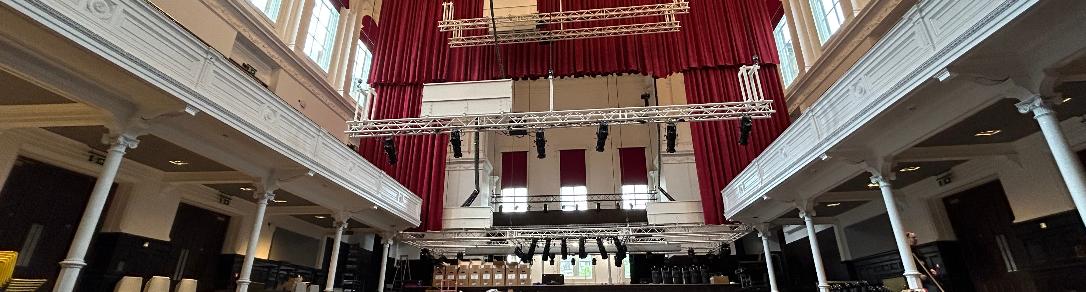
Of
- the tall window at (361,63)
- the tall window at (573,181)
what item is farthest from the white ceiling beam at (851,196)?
the tall window at (361,63)

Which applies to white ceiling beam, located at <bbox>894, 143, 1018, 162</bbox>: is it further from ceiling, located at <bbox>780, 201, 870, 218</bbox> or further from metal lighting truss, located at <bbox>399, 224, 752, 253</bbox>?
metal lighting truss, located at <bbox>399, 224, 752, 253</bbox>

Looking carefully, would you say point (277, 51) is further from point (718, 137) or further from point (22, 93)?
point (718, 137)

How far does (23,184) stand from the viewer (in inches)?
289

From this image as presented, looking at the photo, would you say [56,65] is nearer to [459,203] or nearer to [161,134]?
[161,134]

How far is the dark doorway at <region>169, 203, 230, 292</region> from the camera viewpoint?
33.2 feet

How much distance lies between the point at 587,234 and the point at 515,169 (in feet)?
30.4

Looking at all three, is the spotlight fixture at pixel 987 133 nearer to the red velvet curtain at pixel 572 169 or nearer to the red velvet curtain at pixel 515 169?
the red velvet curtain at pixel 572 169

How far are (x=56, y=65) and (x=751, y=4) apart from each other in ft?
45.5

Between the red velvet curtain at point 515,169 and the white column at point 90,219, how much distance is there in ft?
56.0

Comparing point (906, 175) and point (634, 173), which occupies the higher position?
point (634, 173)

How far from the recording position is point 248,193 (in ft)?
34.9

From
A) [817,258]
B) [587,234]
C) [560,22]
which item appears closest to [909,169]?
[817,258]

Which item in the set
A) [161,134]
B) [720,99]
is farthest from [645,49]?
[161,134]

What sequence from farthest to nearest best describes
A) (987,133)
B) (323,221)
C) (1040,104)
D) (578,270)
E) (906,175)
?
(578,270) < (323,221) < (906,175) < (987,133) < (1040,104)
